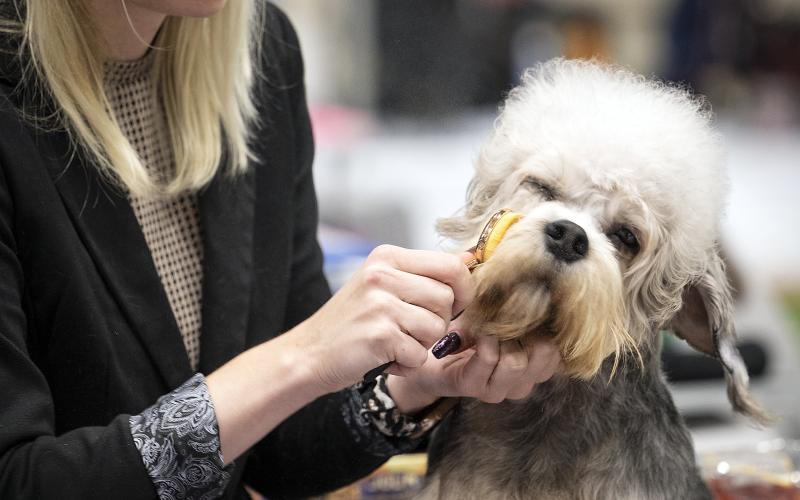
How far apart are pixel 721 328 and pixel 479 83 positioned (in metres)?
4.37

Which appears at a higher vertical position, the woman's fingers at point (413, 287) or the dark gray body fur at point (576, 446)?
the woman's fingers at point (413, 287)

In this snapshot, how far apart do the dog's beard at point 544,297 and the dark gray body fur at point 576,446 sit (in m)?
0.15

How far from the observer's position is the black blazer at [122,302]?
3.68 ft

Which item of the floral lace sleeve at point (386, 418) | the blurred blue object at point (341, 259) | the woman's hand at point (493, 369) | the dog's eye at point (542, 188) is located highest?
the dog's eye at point (542, 188)

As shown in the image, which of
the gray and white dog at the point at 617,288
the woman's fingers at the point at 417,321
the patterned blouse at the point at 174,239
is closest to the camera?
the woman's fingers at the point at 417,321

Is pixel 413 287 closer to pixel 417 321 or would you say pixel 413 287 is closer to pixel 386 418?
pixel 417 321

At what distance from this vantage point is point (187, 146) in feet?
4.66

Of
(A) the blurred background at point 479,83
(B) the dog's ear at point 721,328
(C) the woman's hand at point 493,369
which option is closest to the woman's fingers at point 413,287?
(C) the woman's hand at point 493,369

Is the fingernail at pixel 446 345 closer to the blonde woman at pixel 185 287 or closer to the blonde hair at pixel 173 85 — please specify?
the blonde woman at pixel 185 287

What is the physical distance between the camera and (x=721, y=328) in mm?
1270

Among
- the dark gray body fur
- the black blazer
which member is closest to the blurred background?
the black blazer

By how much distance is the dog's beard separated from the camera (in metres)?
1.09

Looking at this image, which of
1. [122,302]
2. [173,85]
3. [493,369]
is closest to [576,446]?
[493,369]

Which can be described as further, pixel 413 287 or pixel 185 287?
pixel 185 287
